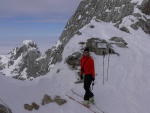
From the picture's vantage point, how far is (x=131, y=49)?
22531 mm

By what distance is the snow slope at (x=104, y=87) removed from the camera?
42.3 ft

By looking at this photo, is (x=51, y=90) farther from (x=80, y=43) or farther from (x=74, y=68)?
(x=80, y=43)

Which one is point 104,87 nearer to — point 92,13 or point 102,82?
point 102,82

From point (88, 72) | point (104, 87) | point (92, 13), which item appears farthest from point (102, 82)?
point (92, 13)

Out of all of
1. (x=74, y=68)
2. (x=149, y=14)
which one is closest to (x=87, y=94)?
(x=74, y=68)

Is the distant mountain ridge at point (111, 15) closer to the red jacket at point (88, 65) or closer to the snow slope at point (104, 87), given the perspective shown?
the snow slope at point (104, 87)

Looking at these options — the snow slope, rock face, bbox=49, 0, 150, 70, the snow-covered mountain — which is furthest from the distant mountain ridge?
the snow slope

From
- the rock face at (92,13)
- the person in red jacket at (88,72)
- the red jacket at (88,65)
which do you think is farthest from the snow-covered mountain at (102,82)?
the rock face at (92,13)

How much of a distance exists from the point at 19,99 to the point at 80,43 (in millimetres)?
9790

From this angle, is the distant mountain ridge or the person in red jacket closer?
the person in red jacket

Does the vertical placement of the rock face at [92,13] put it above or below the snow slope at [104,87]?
above

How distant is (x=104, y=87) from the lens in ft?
50.8

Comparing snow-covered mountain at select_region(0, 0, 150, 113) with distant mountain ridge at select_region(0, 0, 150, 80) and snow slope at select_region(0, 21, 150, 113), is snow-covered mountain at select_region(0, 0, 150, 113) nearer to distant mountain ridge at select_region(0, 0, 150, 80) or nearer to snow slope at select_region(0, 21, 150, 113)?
snow slope at select_region(0, 21, 150, 113)

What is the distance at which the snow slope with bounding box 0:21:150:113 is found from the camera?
42.3 ft
